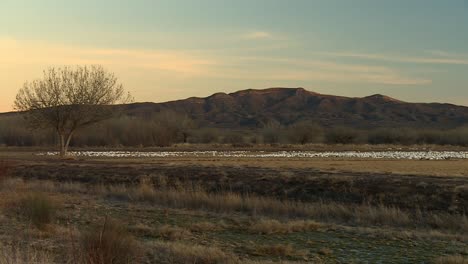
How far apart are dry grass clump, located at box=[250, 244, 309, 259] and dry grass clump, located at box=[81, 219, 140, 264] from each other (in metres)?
4.22

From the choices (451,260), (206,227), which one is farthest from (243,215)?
(451,260)

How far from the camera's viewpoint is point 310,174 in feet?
102

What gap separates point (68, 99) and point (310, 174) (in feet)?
101

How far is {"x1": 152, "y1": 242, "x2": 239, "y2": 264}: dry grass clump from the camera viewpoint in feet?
44.7

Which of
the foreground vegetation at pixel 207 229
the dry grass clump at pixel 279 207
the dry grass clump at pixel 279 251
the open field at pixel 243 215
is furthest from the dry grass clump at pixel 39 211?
the dry grass clump at pixel 279 207

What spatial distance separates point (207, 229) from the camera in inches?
797

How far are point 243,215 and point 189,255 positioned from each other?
33.5 feet

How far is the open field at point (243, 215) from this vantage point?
1536 cm

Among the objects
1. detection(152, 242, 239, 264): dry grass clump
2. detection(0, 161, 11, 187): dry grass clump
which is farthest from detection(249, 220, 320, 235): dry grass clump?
detection(0, 161, 11, 187): dry grass clump

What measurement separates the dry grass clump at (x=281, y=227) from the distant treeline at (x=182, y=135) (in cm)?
7258

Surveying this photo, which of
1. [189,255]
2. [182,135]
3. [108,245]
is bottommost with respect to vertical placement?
[189,255]

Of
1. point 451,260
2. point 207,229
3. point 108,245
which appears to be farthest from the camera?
point 207,229

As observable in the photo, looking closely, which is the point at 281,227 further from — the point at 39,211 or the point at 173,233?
the point at 39,211

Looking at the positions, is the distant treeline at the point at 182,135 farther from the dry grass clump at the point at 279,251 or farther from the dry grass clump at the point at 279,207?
the dry grass clump at the point at 279,251
